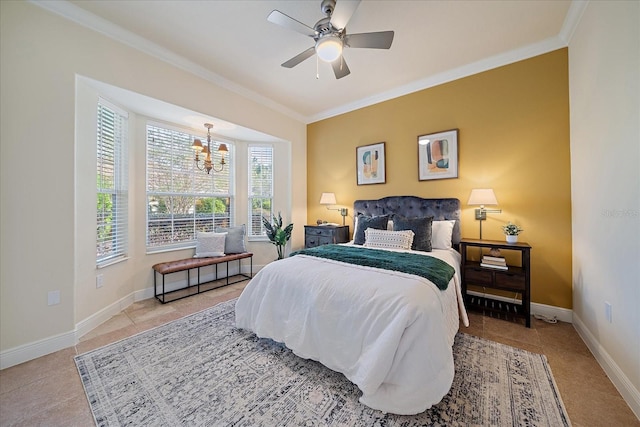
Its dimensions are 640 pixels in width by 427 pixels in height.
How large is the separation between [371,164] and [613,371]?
10.7ft

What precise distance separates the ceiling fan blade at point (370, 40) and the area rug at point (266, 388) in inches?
101

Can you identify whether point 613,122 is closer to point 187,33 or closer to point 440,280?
point 440,280

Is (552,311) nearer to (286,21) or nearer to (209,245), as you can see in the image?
(286,21)

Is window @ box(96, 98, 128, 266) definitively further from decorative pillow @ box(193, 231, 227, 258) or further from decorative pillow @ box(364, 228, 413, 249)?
decorative pillow @ box(364, 228, 413, 249)

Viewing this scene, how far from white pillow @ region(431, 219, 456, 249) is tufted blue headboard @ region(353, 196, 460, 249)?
0.51 ft

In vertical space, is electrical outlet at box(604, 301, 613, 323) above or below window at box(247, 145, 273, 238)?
below

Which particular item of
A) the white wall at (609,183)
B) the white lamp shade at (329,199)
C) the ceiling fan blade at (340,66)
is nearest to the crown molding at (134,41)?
the ceiling fan blade at (340,66)

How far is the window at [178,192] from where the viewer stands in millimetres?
3445

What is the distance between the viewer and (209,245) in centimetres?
376

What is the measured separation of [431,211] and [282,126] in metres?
2.96

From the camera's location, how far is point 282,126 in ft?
14.4

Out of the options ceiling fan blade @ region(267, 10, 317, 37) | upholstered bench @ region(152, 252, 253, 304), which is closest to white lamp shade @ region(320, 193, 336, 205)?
upholstered bench @ region(152, 252, 253, 304)

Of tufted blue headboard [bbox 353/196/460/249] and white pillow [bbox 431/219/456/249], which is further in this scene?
tufted blue headboard [bbox 353/196/460/249]

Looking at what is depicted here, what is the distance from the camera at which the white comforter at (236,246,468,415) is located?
1.37 meters
